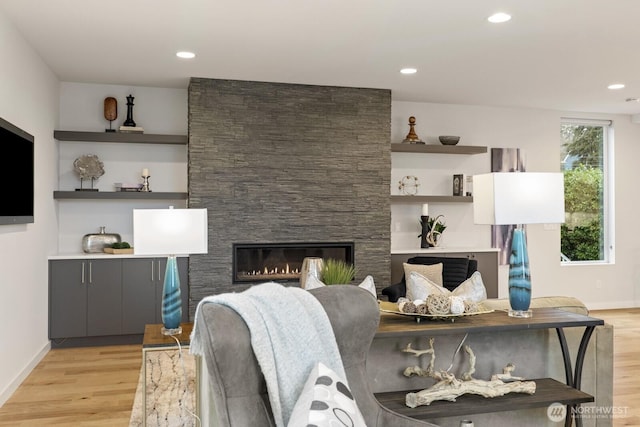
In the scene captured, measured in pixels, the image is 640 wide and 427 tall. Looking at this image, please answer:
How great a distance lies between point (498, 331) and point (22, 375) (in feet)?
11.6

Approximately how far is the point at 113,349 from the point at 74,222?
4.58ft

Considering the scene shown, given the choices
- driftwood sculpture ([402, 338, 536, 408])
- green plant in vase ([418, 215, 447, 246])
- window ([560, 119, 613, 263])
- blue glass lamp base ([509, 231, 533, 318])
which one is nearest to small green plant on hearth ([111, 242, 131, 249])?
green plant in vase ([418, 215, 447, 246])

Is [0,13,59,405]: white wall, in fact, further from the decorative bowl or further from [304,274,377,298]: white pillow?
the decorative bowl

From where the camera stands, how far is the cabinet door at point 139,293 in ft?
17.7

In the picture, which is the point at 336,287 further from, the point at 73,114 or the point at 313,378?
the point at 73,114

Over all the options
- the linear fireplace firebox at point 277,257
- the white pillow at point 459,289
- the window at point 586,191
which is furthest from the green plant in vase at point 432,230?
the white pillow at point 459,289

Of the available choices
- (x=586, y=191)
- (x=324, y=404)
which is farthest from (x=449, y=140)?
(x=324, y=404)

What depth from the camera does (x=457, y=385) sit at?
2424 mm

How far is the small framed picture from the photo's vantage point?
22.2 ft

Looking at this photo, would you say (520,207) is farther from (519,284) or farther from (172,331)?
(172,331)

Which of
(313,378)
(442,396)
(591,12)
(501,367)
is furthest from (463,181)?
(313,378)

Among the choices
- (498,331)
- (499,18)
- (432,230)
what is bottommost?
(498,331)

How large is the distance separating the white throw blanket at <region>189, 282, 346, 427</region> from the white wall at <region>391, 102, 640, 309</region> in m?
4.89

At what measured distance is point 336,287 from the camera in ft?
6.73
